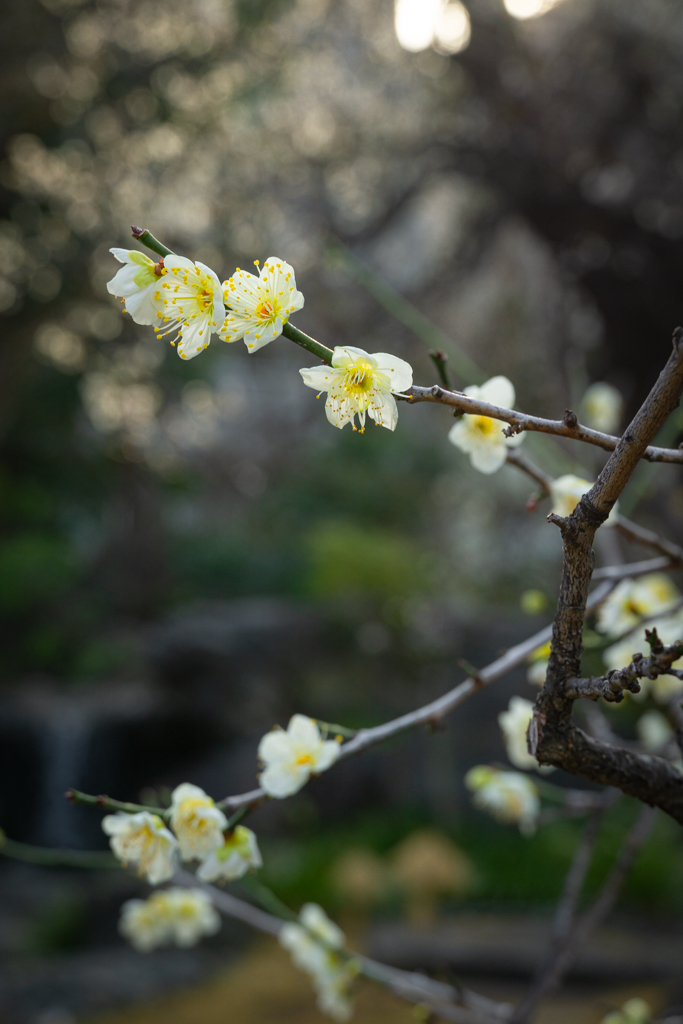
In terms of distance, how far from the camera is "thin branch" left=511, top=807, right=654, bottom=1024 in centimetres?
85

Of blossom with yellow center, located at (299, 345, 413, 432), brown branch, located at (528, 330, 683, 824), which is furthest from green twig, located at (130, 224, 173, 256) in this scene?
brown branch, located at (528, 330, 683, 824)

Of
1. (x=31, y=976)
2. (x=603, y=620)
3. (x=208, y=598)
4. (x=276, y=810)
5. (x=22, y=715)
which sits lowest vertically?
(x=603, y=620)

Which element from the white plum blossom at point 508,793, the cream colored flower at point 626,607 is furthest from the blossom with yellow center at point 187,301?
the white plum blossom at point 508,793

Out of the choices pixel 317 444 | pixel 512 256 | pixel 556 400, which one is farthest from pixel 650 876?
pixel 317 444

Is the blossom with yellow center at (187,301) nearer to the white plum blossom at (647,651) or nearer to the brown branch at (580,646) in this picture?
the brown branch at (580,646)

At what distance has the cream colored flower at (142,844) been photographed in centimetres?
59

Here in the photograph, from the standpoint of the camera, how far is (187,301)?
0.52 m

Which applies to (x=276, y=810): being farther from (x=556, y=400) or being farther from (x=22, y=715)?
(x=556, y=400)

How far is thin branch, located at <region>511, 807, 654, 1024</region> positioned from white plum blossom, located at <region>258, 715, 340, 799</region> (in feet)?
1.44

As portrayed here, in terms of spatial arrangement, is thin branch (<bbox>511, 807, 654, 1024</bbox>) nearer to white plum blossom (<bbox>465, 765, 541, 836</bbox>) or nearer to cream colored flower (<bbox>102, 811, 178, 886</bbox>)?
white plum blossom (<bbox>465, 765, 541, 836</bbox>)

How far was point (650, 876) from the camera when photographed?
2.96 m

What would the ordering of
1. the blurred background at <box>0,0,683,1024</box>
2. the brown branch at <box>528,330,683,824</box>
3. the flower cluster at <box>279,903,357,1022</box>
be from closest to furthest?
the brown branch at <box>528,330,683,824</box> → the flower cluster at <box>279,903,357,1022</box> → the blurred background at <box>0,0,683,1024</box>

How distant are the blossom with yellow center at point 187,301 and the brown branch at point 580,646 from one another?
264mm

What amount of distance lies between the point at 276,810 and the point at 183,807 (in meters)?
3.76
